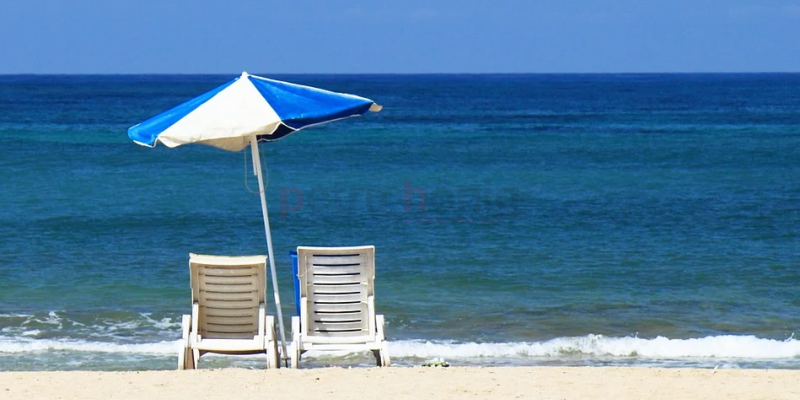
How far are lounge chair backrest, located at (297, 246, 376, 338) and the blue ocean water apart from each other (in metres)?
0.92

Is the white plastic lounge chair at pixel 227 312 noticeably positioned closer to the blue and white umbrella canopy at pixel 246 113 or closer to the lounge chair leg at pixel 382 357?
the lounge chair leg at pixel 382 357

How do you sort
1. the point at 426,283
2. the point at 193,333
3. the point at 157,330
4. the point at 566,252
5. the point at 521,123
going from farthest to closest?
the point at 521,123 < the point at 566,252 < the point at 426,283 < the point at 157,330 < the point at 193,333

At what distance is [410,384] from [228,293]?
157 cm

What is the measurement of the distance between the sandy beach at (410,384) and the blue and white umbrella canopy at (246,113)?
1535 mm

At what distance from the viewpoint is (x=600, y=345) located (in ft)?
31.5

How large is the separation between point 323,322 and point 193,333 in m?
0.93

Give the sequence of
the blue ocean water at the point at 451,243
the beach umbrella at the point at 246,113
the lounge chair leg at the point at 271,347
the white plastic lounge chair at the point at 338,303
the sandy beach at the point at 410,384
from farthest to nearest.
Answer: the blue ocean water at the point at 451,243 < the white plastic lounge chair at the point at 338,303 < the lounge chair leg at the point at 271,347 < the beach umbrella at the point at 246,113 < the sandy beach at the point at 410,384

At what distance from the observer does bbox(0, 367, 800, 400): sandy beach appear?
19.9 feet

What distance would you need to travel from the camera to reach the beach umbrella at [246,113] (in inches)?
252

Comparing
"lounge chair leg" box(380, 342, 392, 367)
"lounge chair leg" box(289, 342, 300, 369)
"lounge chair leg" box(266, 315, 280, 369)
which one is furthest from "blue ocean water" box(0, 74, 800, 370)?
"lounge chair leg" box(380, 342, 392, 367)

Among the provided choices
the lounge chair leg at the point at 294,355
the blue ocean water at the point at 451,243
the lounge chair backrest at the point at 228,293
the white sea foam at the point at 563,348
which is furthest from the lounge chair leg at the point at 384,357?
the white sea foam at the point at 563,348

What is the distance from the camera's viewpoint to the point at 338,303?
726 cm

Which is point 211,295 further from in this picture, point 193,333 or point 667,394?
point 667,394

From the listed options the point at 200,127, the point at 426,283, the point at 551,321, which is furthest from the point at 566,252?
the point at 200,127
